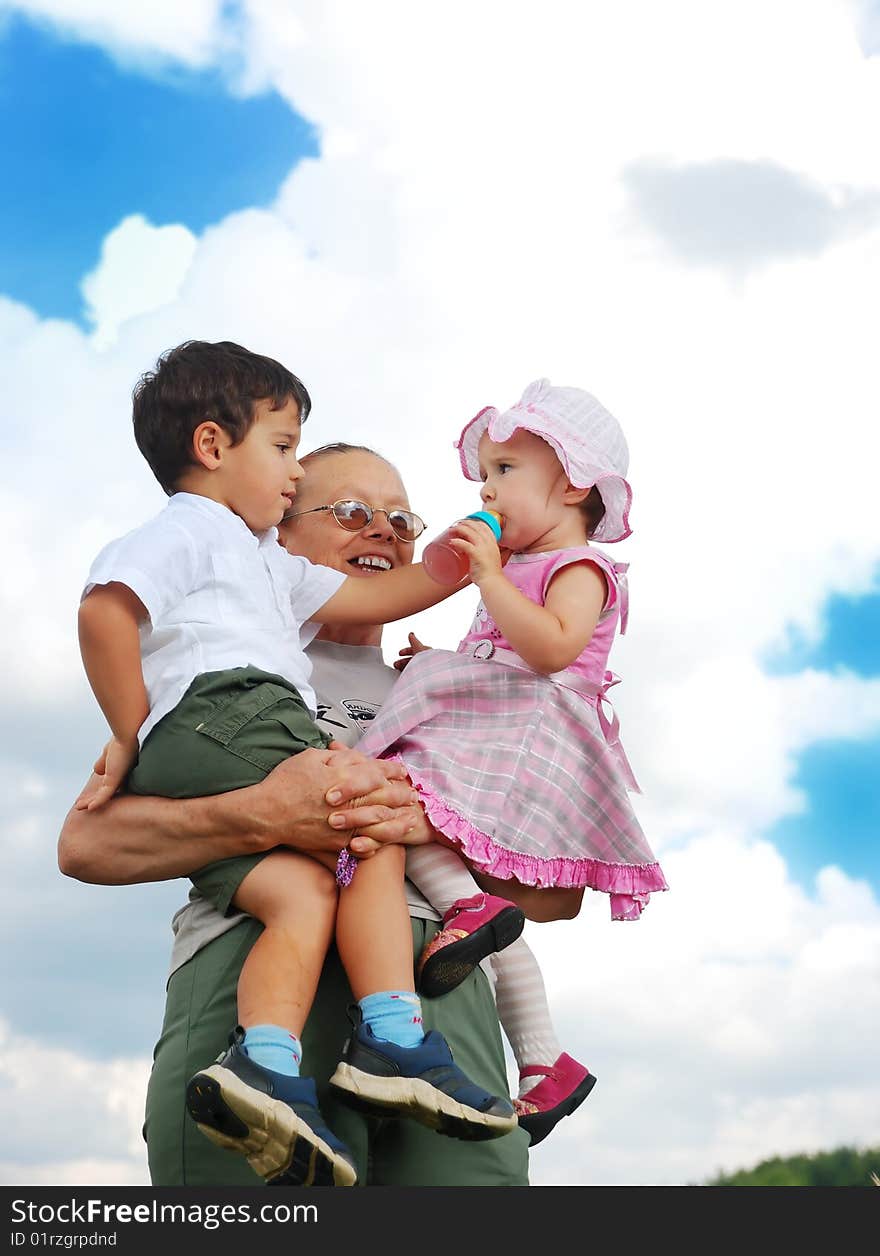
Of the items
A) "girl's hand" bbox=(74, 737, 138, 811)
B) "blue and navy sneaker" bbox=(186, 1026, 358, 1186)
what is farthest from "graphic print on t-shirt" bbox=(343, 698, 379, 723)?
"blue and navy sneaker" bbox=(186, 1026, 358, 1186)

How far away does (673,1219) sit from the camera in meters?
3.09

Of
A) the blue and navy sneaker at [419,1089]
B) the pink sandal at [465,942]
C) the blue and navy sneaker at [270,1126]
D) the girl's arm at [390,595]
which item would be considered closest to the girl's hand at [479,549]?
the girl's arm at [390,595]

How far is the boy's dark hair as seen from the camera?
3486mm

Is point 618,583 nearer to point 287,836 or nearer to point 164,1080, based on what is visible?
point 287,836

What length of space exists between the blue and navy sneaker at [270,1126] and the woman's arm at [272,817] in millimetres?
586

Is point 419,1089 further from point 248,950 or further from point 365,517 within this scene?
point 365,517

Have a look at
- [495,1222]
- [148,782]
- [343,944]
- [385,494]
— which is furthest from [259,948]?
[385,494]

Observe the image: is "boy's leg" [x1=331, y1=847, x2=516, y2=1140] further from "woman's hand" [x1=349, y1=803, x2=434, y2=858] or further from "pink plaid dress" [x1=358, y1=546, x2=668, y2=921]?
"pink plaid dress" [x1=358, y1=546, x2=668, y2=921]

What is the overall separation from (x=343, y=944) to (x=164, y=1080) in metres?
0.64

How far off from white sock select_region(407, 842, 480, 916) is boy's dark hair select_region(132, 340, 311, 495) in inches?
45.9

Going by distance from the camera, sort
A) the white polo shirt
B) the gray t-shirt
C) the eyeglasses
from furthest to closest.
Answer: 1. the eyeglasses
2. the gray t-shirt
3. the white polo shirt

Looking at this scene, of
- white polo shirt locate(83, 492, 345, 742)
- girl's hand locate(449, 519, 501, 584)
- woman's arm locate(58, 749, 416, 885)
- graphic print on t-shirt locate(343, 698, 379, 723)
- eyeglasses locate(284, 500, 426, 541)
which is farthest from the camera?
eyeglasses locate(284, 500, 426, 541)

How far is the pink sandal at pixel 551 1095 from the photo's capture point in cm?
332

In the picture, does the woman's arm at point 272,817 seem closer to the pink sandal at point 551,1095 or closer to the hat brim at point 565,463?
the pink sandal at point 551,1095
